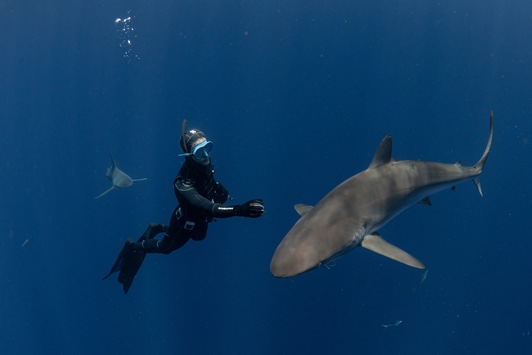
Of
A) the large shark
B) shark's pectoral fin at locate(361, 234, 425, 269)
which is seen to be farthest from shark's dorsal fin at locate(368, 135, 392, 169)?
shark's pectoral fin at locate(361, 234, 425, 269)

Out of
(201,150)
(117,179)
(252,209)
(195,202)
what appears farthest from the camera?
(117,179)

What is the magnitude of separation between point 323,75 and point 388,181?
1417 centimetres

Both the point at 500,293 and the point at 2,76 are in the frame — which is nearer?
the point at 500,293

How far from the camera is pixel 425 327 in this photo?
10750mm

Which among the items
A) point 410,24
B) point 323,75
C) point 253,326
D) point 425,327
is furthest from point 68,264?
point 410,24

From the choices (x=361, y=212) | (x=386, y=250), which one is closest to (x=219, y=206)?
(x=361, y=212)

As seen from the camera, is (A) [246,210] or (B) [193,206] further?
(B) [193,206]

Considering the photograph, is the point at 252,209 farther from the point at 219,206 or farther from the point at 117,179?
the point at 117,179

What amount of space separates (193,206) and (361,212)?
206cm

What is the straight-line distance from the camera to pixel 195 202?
475 cm

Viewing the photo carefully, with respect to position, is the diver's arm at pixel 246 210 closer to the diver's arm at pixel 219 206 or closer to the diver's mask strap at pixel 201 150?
the diver's arm at pixel 219 206

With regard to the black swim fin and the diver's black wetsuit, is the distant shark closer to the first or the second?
the black swim fin

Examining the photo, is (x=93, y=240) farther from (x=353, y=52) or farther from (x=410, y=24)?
(x=410, y=24)

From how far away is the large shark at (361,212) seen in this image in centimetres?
347
